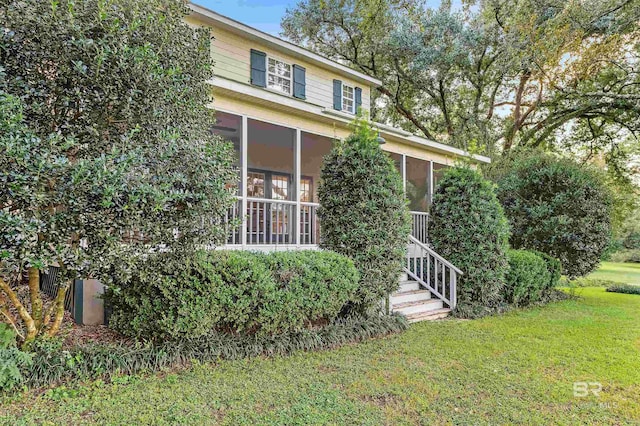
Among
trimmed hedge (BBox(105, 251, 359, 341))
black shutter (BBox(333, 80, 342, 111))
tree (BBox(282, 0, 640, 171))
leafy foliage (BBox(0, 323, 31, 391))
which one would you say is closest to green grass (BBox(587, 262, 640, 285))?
tree (BBox(282, 0, 640, 171))

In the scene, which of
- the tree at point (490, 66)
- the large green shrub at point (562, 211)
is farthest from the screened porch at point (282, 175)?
the tree at point (490, 66)

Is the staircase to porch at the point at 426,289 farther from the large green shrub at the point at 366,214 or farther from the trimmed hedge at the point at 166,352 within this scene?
the trimmed hedge at the point at 166,352

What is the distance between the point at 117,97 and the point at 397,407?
3.82 metres

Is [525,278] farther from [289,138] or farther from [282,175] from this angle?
[282,175]

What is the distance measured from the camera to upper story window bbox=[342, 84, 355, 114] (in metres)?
13.1

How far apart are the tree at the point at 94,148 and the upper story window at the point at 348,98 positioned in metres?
9.19

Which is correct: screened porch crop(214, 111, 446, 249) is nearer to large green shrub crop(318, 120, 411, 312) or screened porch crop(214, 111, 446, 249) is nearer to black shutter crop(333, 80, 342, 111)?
large green shrub crop(318, 120, 411, 312)

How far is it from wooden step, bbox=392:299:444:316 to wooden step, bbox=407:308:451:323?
3.1 inches

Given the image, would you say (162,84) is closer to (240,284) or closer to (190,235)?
(190,235)

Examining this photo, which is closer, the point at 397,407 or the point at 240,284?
the point at 397,407

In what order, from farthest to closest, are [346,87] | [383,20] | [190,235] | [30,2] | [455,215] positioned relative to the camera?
1. [383,20]
2. [346,87]
3. [455,215]
4. [190,235]
5. [30,2]

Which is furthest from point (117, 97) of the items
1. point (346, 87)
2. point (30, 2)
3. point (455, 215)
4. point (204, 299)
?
point (346, 87)

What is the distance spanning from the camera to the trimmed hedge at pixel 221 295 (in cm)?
430

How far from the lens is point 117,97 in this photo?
3807mm
